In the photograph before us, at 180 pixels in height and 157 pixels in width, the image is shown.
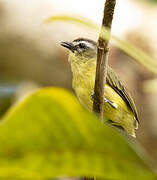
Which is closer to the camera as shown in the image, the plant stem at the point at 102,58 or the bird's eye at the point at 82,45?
the plant stem at the point at 102,58

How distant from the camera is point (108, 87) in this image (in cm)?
276

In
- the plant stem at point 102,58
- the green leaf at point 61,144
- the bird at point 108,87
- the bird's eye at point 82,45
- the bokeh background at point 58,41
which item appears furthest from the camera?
the bokeh background at point 58,41

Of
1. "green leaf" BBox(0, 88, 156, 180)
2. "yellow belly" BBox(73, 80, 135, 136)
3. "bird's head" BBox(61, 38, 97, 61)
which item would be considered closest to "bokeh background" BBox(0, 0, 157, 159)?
"bird's head" BBox(61, 38, 97, 61)

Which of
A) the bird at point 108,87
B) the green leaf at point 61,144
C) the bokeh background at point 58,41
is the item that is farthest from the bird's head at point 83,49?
the green leaf at point 61,144

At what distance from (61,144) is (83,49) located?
2423 millimetres

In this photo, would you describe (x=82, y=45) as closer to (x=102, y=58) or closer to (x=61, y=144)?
(x=102, y=58)

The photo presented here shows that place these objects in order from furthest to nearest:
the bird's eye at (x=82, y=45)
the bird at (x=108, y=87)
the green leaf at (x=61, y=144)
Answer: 1. the bird's eye at (x=82, y=45)
2. the bird at (x=108, y=87)
3. the green leaf at (x=61, y=144)

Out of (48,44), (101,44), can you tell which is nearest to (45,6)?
(48,44)

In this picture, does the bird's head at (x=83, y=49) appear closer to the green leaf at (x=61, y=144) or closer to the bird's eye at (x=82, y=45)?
the bird's eye at (x=82, y=45)

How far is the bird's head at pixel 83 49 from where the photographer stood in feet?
9.17

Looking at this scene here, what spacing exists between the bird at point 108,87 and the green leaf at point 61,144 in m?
2.22

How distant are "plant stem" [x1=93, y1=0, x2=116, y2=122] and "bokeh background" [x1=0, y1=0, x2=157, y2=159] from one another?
98.5 inches

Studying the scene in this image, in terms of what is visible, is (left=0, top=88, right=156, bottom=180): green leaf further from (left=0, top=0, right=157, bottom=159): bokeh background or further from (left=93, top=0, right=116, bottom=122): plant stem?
(left=0, top=0, right=157, bottom=159): bokeh background

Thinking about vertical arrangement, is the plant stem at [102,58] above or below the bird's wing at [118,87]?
above
